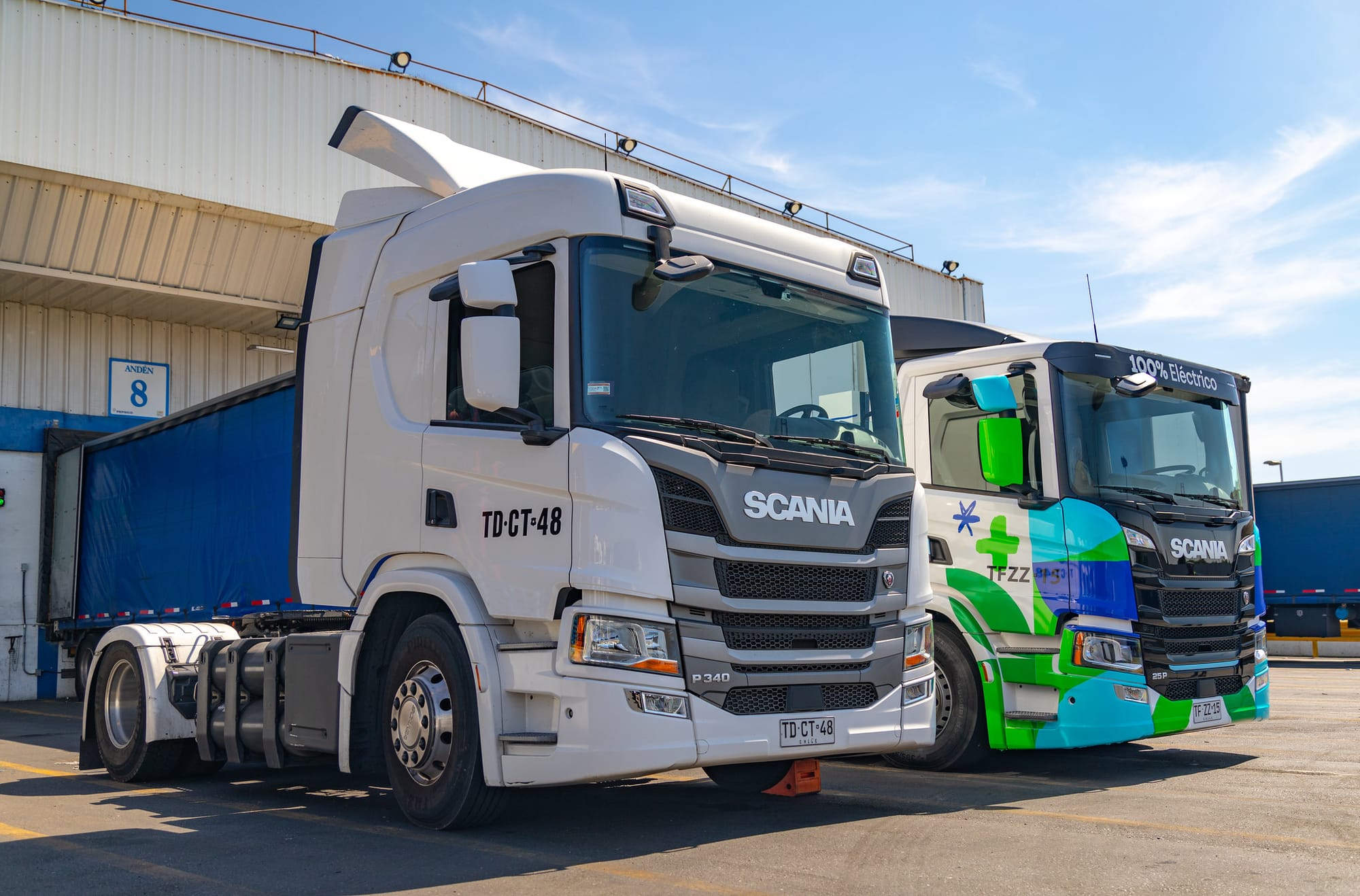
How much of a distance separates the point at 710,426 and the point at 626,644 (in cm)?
108

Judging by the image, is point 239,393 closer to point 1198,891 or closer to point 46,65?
point 46,65

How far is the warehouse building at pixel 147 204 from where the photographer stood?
1521 centimetres

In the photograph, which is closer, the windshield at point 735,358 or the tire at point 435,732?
the windshield at point 735,358

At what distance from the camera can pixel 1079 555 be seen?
7617mm

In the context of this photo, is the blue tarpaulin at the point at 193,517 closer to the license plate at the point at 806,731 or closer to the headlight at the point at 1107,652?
the license plate at the point at 806,731

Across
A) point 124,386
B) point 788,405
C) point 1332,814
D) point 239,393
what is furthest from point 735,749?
point 124,386

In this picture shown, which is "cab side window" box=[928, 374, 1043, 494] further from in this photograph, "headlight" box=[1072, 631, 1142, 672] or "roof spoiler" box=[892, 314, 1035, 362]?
"headlight" box=[1072, 631, 1142, 672]

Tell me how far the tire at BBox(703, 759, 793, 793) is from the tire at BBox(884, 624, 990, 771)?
5.43 feet

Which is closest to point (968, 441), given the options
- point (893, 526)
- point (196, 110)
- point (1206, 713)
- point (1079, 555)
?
point (1079, 555)

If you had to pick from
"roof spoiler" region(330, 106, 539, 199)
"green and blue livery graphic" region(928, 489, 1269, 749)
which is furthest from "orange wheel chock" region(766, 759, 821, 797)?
"roof spoiler" region(330, 106, 539, 199)

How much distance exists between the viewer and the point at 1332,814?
6105mm

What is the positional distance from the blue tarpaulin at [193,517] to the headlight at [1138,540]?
5.27 m

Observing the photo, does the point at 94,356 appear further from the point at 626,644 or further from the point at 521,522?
the point at 626,644

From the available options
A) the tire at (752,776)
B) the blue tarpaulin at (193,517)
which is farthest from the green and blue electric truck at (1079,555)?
the blue tarpaulin at (193,517)
